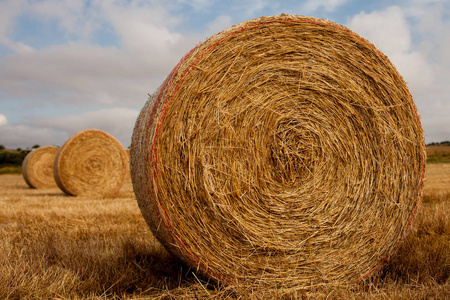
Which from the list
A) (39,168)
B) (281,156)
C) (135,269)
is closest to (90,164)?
(39,168)

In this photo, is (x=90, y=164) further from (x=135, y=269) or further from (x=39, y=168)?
(x=135, y=269)

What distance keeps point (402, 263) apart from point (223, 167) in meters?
1.91

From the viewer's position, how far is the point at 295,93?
135 inches

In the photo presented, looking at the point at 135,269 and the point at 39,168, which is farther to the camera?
the point at 39,168

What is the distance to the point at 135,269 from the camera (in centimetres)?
360

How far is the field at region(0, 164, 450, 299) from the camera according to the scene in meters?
3.05

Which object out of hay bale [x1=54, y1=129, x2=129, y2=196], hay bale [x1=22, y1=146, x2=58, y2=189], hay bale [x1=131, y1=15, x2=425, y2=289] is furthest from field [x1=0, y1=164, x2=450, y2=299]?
→ hay bale [x1=22, y1=146, x2=58, y2=189]

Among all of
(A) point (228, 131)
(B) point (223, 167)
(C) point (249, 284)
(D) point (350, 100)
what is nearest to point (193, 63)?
(A) point (228, 131)

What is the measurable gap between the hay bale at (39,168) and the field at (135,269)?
9.96 meters

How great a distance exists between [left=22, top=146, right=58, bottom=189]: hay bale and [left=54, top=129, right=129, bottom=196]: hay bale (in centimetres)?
431

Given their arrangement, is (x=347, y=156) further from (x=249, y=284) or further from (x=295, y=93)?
(x=249, y=284)

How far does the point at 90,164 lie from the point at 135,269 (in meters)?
7.54

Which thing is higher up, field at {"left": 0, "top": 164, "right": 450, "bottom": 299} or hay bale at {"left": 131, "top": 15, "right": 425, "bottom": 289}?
hay bale at {"left": 131, "top": 15, "right": 425, "bottom": 289}

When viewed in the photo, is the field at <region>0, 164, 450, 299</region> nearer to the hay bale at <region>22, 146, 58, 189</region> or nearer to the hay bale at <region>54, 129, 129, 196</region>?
the hay bale at <region>54, 129, 129, 196</region>
